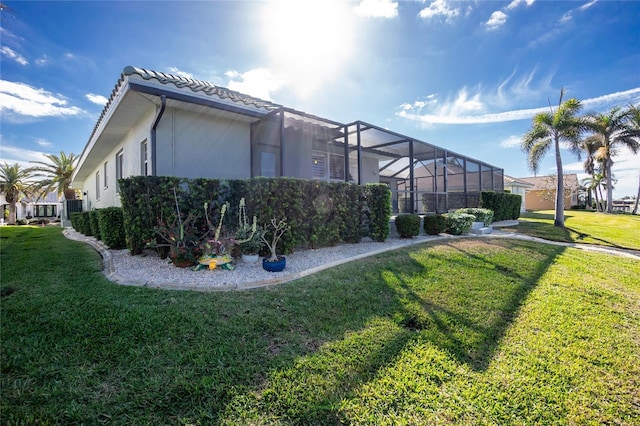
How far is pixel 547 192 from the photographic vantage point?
3234 centimetres

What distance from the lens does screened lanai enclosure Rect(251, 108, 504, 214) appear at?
9.02 m

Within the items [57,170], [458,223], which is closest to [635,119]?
[458,223]

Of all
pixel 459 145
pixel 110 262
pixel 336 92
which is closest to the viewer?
pixel 110 262

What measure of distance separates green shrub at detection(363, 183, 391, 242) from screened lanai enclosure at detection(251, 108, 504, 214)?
3.65ft

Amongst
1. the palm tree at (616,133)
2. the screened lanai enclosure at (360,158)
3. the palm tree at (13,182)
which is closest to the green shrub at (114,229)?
the screened lanai enclosure at (360,158)

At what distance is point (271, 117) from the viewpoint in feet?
26.7

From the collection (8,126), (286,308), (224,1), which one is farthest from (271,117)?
(8,126)

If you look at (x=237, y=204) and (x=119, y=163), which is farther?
(x=119, y=163)

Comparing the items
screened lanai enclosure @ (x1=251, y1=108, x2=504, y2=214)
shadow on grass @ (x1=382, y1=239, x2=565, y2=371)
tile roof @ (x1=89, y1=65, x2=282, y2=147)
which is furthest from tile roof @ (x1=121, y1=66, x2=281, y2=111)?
shadow on grass @ (x1=382, y1=239, x2=565, y2=371)

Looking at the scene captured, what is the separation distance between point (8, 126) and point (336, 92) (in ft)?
33.6

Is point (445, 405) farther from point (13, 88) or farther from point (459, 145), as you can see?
point (459, 145)

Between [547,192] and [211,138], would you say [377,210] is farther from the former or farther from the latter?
[547,192]

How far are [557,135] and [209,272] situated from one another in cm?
1832

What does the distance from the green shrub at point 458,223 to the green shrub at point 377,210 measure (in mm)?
3923
